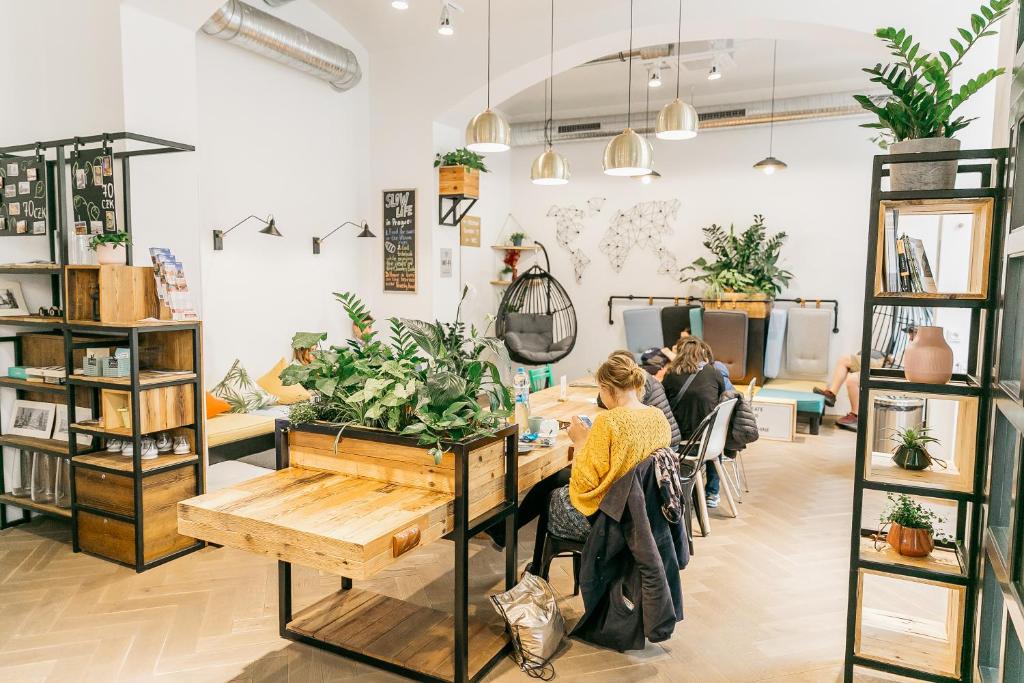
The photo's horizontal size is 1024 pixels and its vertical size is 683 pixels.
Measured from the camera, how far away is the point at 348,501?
2.42 meters

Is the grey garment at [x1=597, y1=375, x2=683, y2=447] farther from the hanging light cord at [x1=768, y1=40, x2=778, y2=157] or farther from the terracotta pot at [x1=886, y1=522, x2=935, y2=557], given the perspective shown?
the hanging light cord at [x1=768, y1=40, x2=778, y2=157]

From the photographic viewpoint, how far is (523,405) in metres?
3.53

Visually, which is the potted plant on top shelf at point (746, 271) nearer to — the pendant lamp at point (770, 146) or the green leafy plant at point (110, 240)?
the pendant lamp at point (770, 146)

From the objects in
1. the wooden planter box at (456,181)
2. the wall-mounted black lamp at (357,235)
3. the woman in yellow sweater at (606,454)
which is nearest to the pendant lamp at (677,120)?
the woman in yellow sweater at (606,454)

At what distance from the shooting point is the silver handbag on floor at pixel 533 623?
9.07 ft

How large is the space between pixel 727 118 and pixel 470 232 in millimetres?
3229

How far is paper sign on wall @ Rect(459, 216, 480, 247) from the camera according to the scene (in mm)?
7517

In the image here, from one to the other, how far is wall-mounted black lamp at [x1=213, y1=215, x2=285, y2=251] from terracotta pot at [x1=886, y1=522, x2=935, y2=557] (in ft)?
15.7

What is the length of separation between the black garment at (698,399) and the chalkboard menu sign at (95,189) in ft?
11.8

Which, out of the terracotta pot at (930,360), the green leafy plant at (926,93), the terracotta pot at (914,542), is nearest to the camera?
the green leafy plant at (926,93)

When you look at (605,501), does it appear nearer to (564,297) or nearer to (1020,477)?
(1020,477)

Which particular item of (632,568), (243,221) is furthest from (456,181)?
(632,568)

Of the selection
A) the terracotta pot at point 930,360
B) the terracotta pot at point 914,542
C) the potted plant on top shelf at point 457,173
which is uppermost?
the potted plant on top shelf at point 457,173

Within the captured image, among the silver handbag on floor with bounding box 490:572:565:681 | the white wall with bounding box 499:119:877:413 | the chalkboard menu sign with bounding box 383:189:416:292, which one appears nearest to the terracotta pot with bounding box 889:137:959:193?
the silver handbag on floor with bounding box 490:572:565:681
